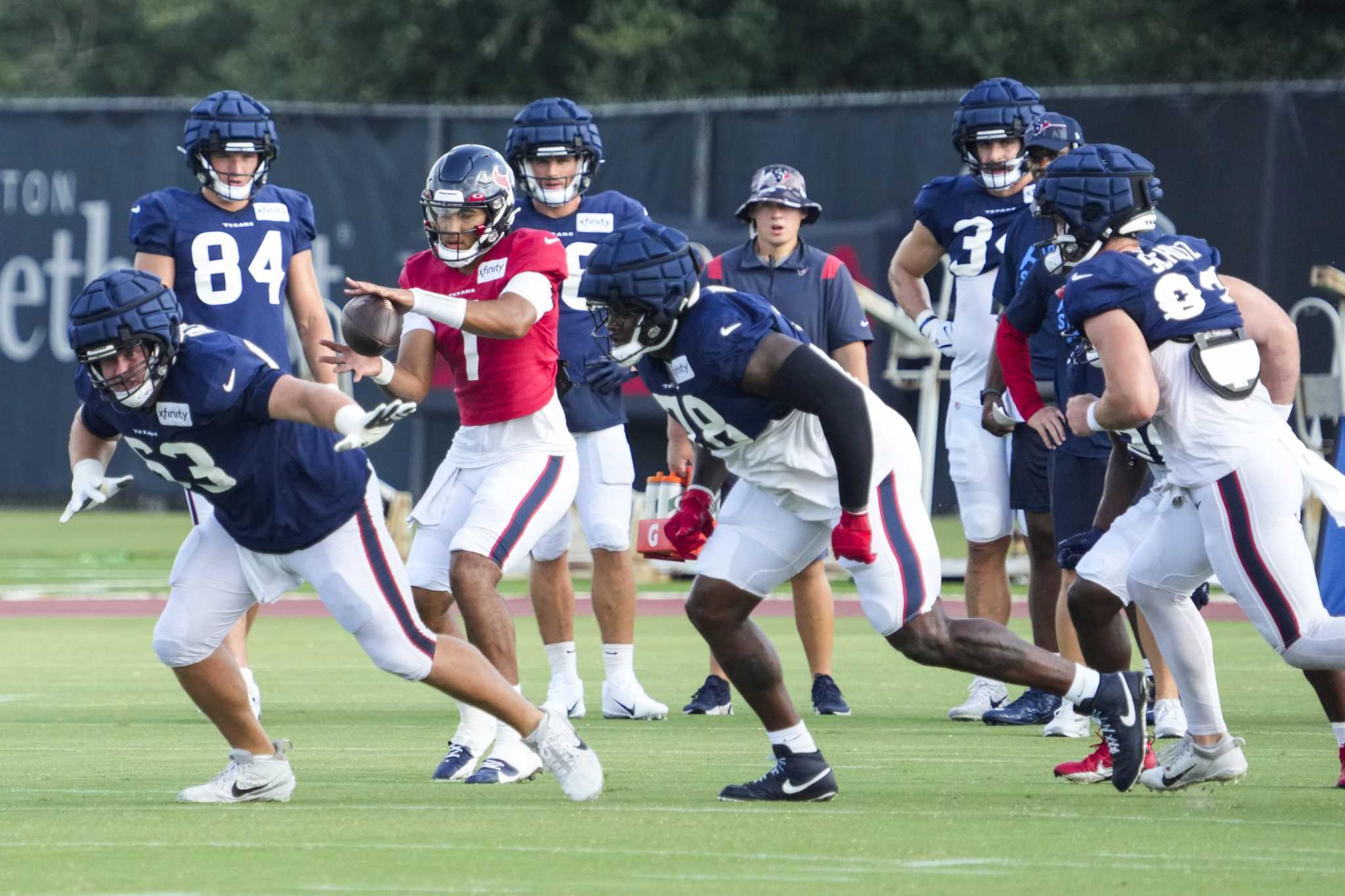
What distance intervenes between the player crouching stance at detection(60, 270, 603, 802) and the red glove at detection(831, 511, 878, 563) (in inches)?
36.2

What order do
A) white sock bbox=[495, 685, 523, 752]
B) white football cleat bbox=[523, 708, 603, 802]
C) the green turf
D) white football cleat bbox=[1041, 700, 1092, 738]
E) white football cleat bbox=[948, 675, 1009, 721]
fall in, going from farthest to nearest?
1. white football cleat bbox=[948, 675, 1009, 721]
2. white football cleat bbox=[1041, 700, 1092, 738]
3. white sock bbox=[495, 685, 523, 752]
4. white football cleat bbox=[523, 708, 603, 802]
5. the green turf

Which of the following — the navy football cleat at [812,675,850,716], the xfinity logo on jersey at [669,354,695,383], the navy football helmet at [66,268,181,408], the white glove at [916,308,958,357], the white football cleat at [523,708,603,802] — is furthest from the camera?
the white glove at [916,308,958,357]

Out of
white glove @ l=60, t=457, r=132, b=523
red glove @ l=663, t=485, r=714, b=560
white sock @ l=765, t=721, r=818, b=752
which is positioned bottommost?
white sock @ l=765, t=721, r=818, b=752

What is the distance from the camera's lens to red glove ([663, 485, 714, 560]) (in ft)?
20.5

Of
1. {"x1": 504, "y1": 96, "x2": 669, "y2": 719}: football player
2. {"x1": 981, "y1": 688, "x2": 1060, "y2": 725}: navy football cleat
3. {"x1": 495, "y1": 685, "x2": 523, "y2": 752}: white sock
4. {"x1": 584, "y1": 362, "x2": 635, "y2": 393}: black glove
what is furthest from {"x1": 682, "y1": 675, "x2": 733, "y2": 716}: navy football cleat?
{"x1": 495, "y1": 685, "x2": 523, "y2": 752}: white sock

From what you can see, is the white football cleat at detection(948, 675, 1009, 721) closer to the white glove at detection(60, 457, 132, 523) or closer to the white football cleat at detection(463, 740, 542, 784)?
the white football cleat at detection(463, 740, 542, 784)

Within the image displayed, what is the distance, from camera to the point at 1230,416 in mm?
5887

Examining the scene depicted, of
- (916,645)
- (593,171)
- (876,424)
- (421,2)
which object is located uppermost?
(421,2)

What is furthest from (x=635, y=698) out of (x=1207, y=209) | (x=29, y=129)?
(x=29, y=129)

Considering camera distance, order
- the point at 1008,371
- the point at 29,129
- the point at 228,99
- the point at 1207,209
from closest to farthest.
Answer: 1. the point at 1008,371
2. the point at 228,99
3. the point at 1207,209
4. the point at 29,129

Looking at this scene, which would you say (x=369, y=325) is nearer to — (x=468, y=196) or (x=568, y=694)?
(x=468, y=196)

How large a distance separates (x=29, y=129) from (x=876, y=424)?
14.2 m

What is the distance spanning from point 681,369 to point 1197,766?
1854mm

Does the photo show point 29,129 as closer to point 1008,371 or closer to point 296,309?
point 296,309
